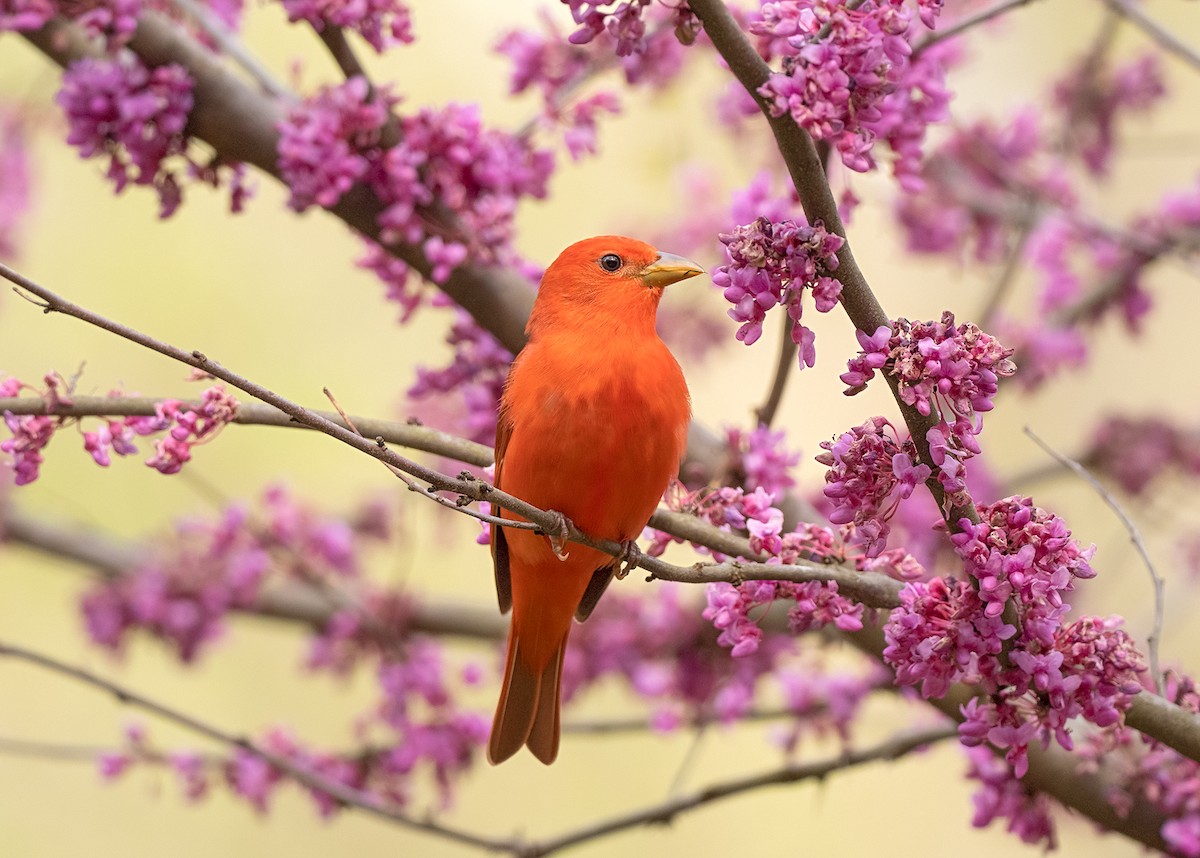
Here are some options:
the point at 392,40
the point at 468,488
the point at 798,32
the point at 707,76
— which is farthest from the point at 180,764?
the point at 707,76

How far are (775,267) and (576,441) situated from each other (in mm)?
1024

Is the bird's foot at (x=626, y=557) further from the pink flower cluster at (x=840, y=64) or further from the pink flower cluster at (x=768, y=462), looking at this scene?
the pink flower cluster at (x=840, y=64)

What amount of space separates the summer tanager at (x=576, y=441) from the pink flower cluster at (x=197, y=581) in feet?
5.04

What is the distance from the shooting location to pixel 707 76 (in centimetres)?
787

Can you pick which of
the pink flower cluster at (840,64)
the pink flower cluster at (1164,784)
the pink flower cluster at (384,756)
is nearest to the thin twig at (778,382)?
the pink flower cluster at (840,64)

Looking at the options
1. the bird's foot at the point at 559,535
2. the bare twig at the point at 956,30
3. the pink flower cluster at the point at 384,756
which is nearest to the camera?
the bird's foot at the point at 559,535

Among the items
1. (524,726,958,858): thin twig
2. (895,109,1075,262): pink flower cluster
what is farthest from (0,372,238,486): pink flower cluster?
(895,109,1075,262): pink flower cluster

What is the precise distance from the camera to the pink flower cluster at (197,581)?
15.8 feet

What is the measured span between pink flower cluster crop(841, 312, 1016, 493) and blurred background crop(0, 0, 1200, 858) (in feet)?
16.9

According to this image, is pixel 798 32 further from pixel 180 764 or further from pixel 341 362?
pixel 341 362

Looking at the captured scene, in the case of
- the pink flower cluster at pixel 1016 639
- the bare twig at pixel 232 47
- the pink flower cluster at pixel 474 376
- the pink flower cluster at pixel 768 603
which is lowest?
the pink flower cluster at pixel 1016 639

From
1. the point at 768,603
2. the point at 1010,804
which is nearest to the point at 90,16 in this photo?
the point at 768,603

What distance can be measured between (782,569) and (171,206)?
2.00 m

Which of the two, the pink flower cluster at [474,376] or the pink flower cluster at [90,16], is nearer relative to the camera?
the pink flower cluster at [90,16]
